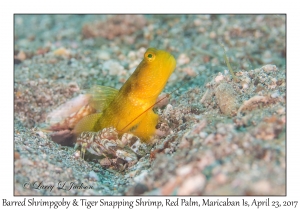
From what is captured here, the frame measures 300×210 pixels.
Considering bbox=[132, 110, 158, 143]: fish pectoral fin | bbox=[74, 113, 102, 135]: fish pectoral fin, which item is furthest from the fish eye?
bbox=[74, 113, 102, 135]: fish pectoral fin

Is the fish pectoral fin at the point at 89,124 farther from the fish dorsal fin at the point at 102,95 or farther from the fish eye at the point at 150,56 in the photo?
the fish eye at the point at 150,56

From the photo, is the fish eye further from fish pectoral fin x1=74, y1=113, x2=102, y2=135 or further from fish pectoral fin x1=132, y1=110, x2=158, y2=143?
fish pectoral fin x1=74, y1=113, x2=102, y2=135

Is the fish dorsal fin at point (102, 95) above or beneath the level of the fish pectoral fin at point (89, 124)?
above

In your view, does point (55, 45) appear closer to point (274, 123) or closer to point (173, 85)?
point (173, 85)

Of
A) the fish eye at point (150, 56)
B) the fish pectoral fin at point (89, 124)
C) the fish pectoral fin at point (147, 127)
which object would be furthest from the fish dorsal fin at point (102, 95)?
the fish eye at point (150, 56)

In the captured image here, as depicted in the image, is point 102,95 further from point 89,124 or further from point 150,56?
point 150,56

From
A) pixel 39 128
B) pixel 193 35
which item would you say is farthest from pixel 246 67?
pixel 39 128
